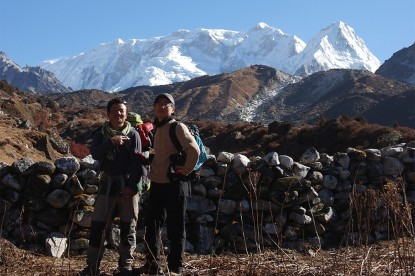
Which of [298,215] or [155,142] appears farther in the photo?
[298,215]

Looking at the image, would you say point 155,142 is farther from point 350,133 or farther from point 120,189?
point 350,133

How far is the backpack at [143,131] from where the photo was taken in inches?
170

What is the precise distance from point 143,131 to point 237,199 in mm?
2313

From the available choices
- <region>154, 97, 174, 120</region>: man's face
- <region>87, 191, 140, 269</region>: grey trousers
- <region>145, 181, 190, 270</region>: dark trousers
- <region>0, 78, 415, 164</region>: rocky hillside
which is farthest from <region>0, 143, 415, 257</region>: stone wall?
<region>0, 78, 415, 164</region>: rocky hillside

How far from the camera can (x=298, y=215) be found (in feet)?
20.5

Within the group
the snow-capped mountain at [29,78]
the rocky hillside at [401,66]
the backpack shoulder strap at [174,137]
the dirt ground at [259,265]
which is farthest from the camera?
the snow-capped mountain at [29,78]

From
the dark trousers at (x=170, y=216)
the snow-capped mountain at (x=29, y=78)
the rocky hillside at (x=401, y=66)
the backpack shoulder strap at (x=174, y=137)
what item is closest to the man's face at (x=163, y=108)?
the backpack shoulder strap at (x=174, y=137)

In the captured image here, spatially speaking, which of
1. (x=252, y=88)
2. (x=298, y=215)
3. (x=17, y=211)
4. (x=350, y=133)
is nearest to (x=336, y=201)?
(x=298, y=215)

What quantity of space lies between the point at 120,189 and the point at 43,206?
6.84 feet

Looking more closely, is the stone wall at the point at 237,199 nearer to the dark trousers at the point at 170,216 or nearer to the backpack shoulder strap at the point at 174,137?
the dark trousers at the point at 170,216

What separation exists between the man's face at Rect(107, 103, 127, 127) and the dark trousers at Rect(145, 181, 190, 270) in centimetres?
67

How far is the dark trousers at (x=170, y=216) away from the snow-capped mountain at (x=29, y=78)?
17105 cm

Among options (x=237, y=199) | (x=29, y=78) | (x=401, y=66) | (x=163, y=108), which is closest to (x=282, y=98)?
(x=401, y=66)

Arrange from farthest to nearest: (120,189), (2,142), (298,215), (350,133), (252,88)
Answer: (252,88) < (350,133) < (2,142) < (298,215) < (120,189)
